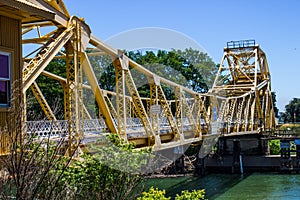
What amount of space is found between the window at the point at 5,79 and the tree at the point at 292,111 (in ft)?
332

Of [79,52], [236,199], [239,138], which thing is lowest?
[236,199]

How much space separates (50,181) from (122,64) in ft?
41.9

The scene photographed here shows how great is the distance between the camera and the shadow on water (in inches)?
1481

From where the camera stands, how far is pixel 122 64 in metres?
22.5

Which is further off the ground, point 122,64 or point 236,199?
point 122,64

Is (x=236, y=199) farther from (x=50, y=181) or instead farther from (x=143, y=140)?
(x=50, y=181)

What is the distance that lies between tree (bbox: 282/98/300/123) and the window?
101 meters

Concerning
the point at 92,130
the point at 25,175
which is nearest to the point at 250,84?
the point at 92,130

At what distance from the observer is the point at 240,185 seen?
1636 inches

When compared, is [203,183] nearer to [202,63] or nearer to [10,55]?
[202,63]

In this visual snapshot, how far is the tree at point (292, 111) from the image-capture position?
111 m

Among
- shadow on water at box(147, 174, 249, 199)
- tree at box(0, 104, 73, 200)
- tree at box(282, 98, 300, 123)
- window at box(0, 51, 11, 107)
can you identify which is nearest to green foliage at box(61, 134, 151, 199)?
tree at box(0, 104, 73, 200)

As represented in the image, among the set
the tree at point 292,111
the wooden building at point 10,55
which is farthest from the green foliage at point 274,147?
the tree at point 292,111

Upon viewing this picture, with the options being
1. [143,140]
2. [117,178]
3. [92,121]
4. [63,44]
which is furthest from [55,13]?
[143,140]
